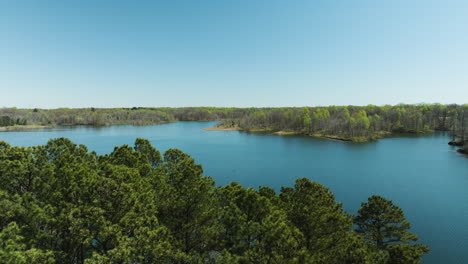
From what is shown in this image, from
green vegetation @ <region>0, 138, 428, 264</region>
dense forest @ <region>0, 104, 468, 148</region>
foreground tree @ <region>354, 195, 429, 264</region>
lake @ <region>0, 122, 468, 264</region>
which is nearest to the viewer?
green vegetation @ <region>0, 138, 428, 264</region>

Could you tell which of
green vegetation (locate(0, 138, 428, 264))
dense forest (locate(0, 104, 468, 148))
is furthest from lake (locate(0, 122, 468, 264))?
dense forest (locate(0, 104, 468, 148))

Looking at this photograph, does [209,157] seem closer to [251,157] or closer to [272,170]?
[251,157]

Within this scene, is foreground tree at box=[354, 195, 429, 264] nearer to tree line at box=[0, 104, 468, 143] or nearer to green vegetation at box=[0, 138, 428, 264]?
green vegetation at box=[0, 138, 428, 264]

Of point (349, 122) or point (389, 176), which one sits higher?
point (349, 122)

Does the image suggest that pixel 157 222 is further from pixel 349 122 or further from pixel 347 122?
pixel 347 122

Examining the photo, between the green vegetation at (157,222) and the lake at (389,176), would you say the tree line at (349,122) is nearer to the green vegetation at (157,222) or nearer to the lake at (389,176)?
the lake at (389,176)

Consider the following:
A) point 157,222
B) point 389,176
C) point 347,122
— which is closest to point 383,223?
point 157,222

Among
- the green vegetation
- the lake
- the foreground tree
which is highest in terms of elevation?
the green vegetation

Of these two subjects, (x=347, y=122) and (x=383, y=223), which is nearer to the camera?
(x=383, y=223)

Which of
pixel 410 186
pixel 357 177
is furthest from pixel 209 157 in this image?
pixel 410 186
